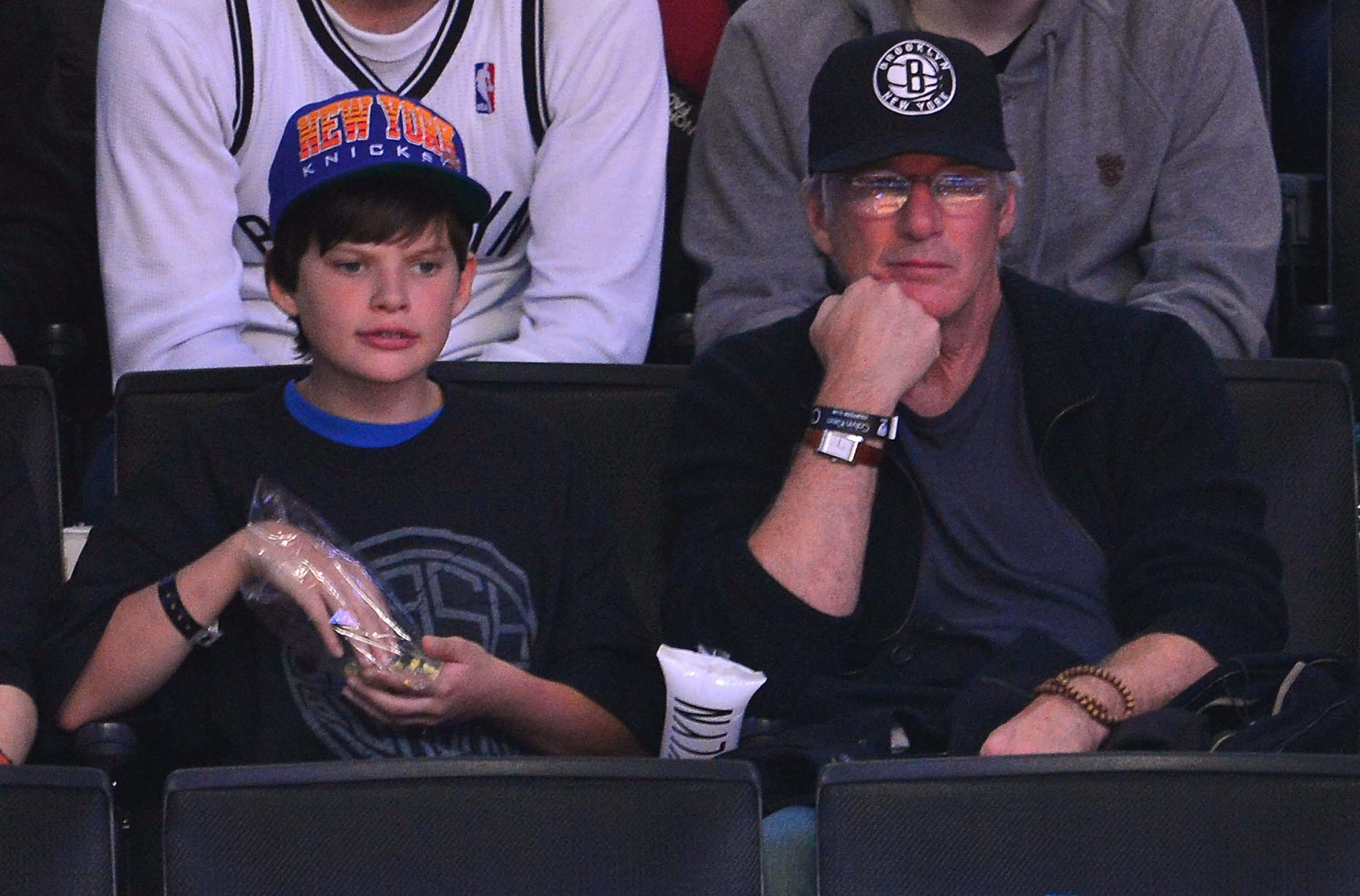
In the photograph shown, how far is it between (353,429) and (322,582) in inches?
11.7

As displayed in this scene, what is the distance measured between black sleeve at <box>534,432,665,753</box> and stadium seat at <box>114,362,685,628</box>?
0.20m

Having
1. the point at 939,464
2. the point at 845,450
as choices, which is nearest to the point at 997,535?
the point at 939,464

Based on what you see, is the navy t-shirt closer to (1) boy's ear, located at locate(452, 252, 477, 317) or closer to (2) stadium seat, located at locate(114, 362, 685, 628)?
(2) stadium seat, located at locate(114, 362, 685, 628)

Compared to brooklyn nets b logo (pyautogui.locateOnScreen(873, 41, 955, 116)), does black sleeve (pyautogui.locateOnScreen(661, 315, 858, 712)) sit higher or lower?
lower

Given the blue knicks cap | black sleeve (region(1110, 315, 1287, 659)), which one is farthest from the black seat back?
the blue knicks cap

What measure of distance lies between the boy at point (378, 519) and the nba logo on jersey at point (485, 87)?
0.65 metres

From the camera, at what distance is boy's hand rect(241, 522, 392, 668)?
195 cm

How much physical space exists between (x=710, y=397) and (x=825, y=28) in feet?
3.07

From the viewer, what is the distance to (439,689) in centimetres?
198

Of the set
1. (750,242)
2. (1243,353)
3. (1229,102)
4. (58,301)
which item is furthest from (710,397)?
(58,301)

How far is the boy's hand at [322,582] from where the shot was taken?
1952 millimetres

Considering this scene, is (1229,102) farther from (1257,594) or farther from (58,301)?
(58,301)

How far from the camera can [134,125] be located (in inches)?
113

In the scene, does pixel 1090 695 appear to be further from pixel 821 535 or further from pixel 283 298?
pixel 283 298
